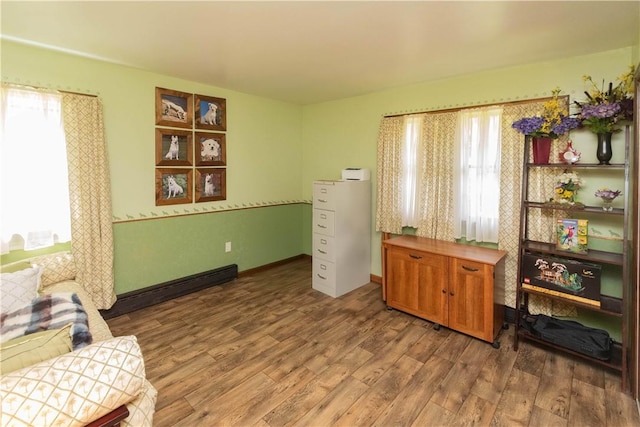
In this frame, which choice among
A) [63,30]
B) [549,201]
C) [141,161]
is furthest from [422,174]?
[63,30]

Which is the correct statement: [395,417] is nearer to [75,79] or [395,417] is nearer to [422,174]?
[422,174]

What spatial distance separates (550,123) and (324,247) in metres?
2.38

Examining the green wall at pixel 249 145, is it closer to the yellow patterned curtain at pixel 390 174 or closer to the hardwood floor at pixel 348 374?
the yellow patterned curtain at pixel 390 174

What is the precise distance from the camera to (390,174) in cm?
366

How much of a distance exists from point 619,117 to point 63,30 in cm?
393

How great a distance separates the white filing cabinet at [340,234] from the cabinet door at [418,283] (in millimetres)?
608

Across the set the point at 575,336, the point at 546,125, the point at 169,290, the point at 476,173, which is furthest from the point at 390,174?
the point at 169,290

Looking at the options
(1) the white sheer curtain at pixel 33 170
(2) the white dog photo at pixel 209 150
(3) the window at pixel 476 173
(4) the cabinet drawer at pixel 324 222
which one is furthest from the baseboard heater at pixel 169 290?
(3) the window at pixel 476 173

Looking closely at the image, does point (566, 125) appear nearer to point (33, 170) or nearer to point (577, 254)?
point (577, 254)

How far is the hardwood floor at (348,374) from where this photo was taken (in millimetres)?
1860

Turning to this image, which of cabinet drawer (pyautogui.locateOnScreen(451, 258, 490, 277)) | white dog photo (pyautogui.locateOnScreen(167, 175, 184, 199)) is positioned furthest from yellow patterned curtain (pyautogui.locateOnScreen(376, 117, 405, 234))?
white dog photo (pyautogui.locateOnScreen(167, 175, 184, 199))

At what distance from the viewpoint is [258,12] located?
1.91m

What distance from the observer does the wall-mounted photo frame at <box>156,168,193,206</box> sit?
131 inches

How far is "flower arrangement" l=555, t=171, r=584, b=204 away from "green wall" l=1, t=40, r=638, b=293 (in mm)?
315
